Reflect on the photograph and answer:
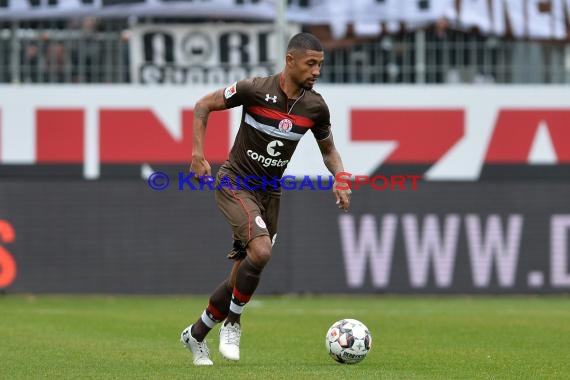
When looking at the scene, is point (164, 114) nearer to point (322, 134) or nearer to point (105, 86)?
point (105, 86)

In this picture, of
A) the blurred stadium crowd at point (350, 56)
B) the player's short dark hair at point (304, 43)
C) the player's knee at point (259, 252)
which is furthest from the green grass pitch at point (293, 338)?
the blurred stadium crowd at point (350, 56)

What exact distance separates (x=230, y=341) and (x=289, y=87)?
2.01m

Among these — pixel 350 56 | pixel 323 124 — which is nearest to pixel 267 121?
pixel 323 124

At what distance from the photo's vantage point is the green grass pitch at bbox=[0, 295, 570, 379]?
30.5 ft

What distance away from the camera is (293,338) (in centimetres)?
1270

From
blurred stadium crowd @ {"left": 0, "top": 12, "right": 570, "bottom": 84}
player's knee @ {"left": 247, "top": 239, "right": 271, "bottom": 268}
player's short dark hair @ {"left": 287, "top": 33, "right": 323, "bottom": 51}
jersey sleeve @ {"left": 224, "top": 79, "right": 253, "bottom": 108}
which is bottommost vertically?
player's knee @ {"left": 247, "top": 239, "right": 271, "bottom": 268}

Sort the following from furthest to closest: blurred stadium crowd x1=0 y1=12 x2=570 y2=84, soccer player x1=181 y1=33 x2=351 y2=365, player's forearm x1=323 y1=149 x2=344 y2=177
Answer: blurred stadium crowd x1=0 y1=12 x2=570 y2=84
player's forearm x1=323 y1=149 x2=344 y2=177
soccer player x1=181 y1=33 x2=351 y2=365

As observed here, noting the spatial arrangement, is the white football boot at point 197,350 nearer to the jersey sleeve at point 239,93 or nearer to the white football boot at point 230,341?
the white football boot at point 230,341

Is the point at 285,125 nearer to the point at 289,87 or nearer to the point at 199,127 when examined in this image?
the point at 289,87

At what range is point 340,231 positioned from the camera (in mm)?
20469

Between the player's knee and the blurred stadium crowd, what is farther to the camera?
the blurred stadium crowd

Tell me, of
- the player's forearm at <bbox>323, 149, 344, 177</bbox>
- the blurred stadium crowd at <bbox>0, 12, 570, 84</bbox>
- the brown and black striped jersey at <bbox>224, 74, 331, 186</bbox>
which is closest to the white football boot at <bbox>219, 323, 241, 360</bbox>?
the brown and black striped jersey at <bbox>224, 74, 331, 186</bbox>

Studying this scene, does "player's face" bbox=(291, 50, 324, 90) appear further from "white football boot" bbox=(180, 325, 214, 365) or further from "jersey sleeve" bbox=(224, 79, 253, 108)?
"white football boot" bbox=(180, 325, 214, 365)

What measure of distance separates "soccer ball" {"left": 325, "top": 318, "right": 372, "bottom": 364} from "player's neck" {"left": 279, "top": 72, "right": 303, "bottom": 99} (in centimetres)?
182
